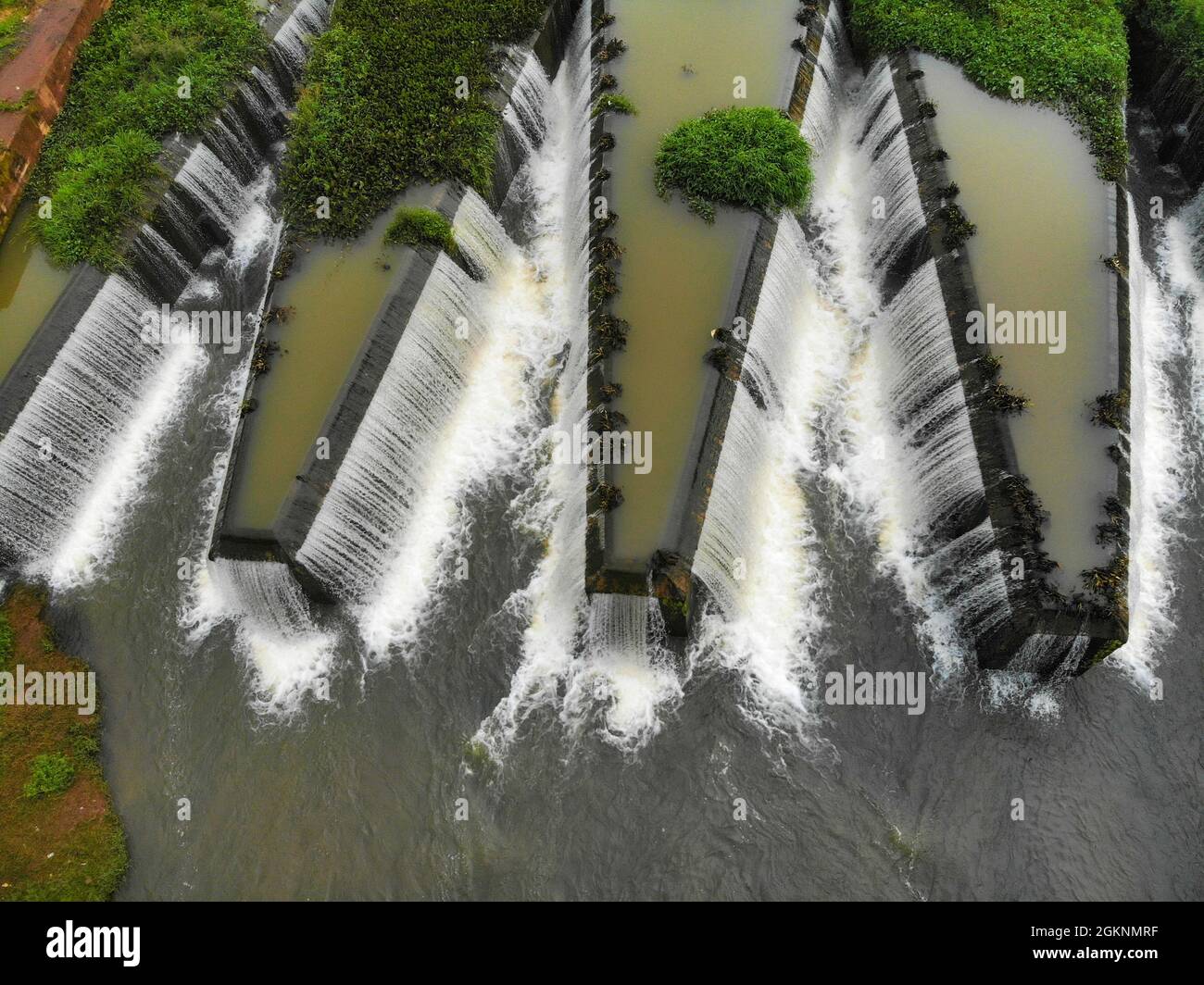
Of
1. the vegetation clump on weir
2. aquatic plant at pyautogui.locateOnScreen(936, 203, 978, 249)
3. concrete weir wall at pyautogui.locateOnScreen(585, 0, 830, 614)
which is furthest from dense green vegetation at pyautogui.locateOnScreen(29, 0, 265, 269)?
the vegetation clump on weir

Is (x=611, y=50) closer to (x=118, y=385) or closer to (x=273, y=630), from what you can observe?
(x=118, y=385)

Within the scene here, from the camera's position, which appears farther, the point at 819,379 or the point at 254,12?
the point at 254,12

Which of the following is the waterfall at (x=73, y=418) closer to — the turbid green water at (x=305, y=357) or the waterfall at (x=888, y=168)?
the turbid green water at (x=305, y=357)

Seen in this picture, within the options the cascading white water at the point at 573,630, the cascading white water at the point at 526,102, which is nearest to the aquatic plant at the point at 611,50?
the cascading white water at the point at 526,102

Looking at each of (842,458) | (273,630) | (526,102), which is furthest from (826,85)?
(273,630)
